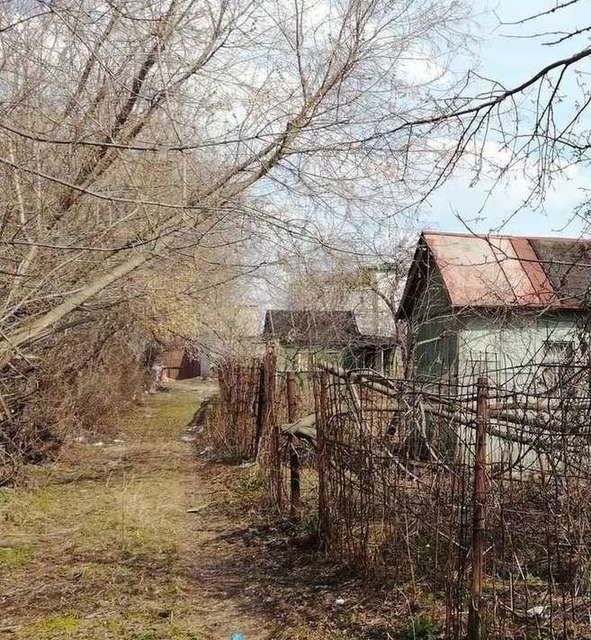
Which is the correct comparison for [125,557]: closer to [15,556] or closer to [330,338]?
[15,556]

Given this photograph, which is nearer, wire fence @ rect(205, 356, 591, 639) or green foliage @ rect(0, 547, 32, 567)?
wire fence @ rect(205, 356, 591, 639)

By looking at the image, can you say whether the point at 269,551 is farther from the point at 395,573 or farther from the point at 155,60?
the point at 155,60

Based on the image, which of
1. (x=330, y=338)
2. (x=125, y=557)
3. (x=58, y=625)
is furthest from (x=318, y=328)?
(x=58, y=625)

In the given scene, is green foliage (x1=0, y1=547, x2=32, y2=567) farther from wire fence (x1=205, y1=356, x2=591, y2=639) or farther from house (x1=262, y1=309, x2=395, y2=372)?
house (x1=262, y1=309, x2=395, y2=372)

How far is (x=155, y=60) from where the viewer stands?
211 inches

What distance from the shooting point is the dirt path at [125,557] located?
4.72m

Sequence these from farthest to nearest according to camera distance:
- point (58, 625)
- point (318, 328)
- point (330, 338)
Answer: point (318, 328) < point (330, 338) < point (58, 625)

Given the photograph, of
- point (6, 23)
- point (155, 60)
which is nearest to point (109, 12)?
point (6, 23)

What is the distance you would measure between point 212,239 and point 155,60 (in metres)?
2.15

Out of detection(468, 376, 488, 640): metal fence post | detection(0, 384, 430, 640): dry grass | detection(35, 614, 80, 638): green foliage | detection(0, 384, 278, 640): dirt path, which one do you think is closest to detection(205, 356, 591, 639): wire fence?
detection(468, 376, 488, 640): metal fence post

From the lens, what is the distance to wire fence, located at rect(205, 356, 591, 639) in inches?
142

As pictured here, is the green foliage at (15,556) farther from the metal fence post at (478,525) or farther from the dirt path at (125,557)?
the metal fence post at (478,525)

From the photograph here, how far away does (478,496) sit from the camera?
3711 mm

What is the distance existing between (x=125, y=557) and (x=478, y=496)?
3679 mm
